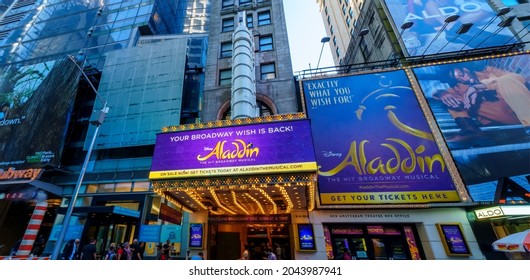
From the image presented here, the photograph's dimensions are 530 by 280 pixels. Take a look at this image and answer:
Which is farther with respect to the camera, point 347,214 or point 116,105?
point 116,105

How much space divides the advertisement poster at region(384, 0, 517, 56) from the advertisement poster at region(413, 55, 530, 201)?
2.87 meters

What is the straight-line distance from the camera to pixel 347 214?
44.1 feet

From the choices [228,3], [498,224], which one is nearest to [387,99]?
[498,224]

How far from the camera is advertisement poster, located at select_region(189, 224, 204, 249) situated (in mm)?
14184

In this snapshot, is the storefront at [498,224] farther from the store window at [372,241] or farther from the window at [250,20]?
the window at [250,20]

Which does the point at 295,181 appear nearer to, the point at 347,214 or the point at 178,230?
the point at 347,214

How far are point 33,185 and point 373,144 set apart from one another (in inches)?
1210

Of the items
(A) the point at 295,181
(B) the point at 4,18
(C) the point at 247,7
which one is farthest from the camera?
(B) the point at 4,18

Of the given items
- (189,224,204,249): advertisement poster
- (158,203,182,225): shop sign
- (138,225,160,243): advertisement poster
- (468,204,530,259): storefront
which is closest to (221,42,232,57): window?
(158,203,182,225): shop sign

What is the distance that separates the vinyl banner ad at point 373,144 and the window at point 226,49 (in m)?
9.11

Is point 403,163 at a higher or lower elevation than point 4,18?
lower

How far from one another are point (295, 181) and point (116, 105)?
25469mm

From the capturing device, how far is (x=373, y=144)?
1499 centimetres

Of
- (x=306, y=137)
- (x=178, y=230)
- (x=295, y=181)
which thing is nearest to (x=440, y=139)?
(x=306, y=137)
